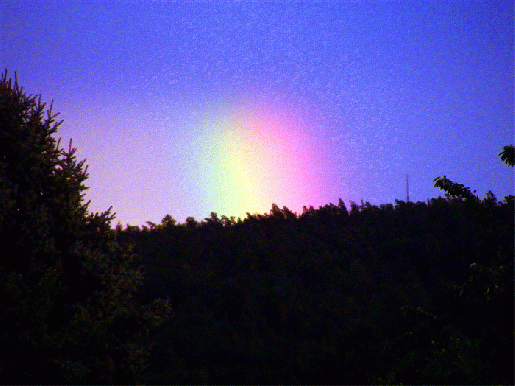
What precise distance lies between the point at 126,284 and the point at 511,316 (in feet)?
26.0

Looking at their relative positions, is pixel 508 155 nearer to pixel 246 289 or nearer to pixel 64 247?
pixel 64 247

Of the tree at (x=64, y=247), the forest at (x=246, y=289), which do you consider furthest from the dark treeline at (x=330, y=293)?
the tree at (x=64, y=247)

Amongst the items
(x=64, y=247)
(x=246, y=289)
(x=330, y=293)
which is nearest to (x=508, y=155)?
(x=64, y=247)

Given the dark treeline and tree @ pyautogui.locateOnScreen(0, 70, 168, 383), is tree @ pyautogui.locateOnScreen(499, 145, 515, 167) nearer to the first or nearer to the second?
the dark treeline

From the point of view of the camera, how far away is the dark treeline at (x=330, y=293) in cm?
1076

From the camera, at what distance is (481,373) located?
416 inches

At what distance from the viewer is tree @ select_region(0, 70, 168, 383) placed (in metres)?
9.62

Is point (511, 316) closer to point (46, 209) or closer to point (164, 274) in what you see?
point (46, 209)

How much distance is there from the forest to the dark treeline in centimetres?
6

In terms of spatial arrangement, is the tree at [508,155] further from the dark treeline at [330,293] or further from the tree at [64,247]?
the tree at [64,247]

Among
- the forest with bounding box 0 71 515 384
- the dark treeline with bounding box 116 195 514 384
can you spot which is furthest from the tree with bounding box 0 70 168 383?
the dark treeline with bounding box 116 195 514 384

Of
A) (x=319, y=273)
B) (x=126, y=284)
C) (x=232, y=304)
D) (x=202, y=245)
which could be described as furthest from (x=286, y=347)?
(x=202, y=245)

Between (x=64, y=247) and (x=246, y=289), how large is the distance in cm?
1001

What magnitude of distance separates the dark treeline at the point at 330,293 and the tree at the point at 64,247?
4.69 feet
